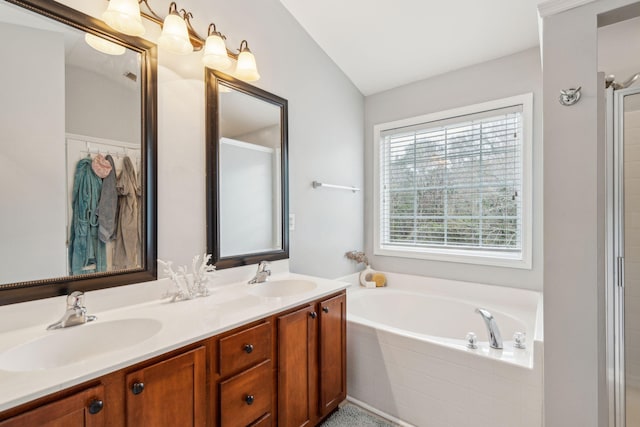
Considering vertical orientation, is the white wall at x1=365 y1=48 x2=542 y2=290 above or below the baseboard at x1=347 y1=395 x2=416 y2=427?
above

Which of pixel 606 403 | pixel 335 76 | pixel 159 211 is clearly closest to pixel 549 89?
pixel 606 403

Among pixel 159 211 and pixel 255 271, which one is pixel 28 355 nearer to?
pixel 159 211

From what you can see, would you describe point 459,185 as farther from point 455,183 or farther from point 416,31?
point 416,31

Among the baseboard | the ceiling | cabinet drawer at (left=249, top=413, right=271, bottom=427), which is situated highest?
the ceiling

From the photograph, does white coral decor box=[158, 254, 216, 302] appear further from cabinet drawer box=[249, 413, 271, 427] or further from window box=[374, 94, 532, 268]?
window box=[374, 94, 532, 268]

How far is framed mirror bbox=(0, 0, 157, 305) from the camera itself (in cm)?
115

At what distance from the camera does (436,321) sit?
265cm

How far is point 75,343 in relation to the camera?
3.85ft

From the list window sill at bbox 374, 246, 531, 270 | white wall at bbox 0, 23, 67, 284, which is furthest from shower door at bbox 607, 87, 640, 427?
white wall at bbox 0, 23, 67, 284

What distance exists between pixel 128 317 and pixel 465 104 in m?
2.80

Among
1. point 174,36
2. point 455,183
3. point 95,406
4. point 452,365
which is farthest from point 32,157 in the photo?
point 455,183

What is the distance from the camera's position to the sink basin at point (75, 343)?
40.2 inches

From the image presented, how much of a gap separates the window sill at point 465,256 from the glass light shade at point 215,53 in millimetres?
2185

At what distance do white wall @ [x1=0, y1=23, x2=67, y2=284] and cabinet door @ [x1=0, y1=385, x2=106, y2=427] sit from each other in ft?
2.00
